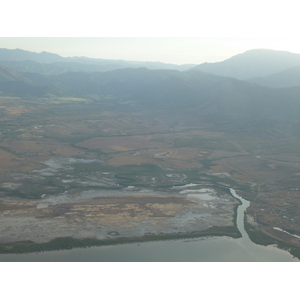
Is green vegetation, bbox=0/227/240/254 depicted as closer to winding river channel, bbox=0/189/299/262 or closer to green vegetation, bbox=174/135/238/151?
winding river channel, bbox=0/189/299/262

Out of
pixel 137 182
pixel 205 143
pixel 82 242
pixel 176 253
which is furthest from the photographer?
pixel 205 143

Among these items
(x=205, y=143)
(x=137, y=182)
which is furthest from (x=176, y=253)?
(x=205, y=143)

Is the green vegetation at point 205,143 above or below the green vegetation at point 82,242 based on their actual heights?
below

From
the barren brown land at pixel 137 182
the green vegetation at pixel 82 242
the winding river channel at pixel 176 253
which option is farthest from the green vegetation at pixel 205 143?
the winding river channel at pixel 176 253

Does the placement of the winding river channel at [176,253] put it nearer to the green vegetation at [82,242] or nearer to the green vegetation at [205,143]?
the green vegetation at [82,242]

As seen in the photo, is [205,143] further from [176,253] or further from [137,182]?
[176,253]

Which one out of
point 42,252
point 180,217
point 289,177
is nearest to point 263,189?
point 289,177

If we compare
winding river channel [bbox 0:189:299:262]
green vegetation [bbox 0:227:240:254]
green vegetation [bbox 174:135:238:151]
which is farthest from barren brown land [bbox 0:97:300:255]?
winding river channel [bbox 0:189:299:262]
